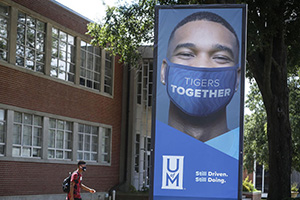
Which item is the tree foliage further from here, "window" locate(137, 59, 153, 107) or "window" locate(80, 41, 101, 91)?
"window" locate(80, 41, 101, 91)

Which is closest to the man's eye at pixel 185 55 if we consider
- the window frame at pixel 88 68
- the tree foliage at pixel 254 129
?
the window frame at pixel 88 68

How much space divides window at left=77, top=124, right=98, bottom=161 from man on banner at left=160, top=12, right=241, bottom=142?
1816cm

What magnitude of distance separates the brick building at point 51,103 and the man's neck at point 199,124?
12.4 metres

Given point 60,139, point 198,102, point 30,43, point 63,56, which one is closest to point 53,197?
point 60,139

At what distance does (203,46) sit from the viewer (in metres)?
11.9

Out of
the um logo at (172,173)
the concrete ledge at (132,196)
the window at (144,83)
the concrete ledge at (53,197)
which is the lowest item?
the concrete ledge at (132,196)

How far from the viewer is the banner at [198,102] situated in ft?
37.7

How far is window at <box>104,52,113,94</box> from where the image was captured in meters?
32.8

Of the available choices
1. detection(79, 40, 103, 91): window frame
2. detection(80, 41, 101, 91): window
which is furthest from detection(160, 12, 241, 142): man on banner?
detection(80, 41, 101, 91): window

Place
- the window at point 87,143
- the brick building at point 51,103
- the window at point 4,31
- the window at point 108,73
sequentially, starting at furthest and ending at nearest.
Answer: the window at point 108,73, the window at point 87,143, the brick building at point 51,103, the window at point 4,31

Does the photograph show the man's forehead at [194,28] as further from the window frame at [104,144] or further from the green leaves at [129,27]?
the window frame at [104,144]

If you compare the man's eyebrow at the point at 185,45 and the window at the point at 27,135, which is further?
the window at the point at 27,135

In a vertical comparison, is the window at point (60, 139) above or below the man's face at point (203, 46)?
below

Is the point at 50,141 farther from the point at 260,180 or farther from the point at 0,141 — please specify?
the point at 260,180
